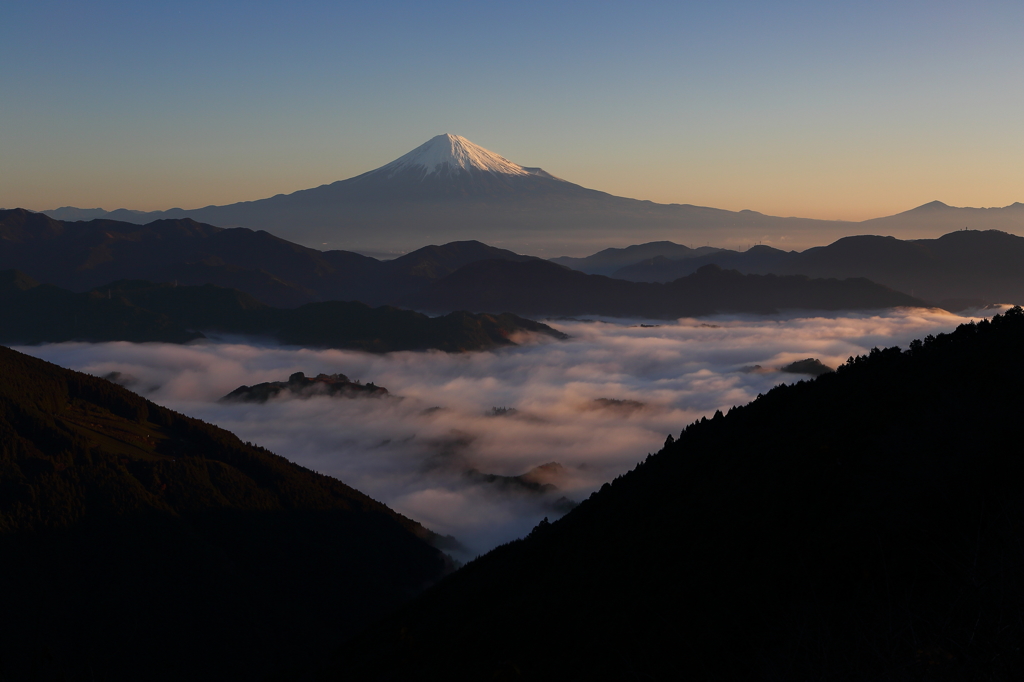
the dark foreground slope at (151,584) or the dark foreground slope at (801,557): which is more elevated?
the dark foreground slope at (801,557)

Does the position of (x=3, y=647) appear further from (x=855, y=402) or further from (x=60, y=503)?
(x=855, y=402)

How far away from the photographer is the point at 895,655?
1873 cm

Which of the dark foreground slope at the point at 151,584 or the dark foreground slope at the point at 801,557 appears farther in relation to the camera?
the dark foreground slope at the point at 151,584

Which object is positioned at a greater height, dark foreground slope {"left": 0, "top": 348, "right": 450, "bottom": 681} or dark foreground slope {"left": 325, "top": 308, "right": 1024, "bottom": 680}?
dark foreground slope {"left": 325, "top": 308, "right": 1024, "bottom": 680}

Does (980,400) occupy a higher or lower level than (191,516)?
higher

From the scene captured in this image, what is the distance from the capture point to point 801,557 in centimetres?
3772

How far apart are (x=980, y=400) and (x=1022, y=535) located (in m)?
23.7

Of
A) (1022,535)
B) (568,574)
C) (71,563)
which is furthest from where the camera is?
(71,563)

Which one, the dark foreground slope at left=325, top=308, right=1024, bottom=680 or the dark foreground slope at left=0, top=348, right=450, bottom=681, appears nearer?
the dark foreground slope at left=325, top=308, right=1024, bottom=680

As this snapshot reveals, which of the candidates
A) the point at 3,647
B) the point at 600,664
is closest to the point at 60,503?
the point at 3,647

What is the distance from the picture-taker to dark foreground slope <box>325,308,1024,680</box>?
22.3 m

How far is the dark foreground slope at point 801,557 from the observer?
22.3 metres

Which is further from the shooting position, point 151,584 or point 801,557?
point 151,584

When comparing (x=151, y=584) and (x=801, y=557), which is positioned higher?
(x=801, y=557)
